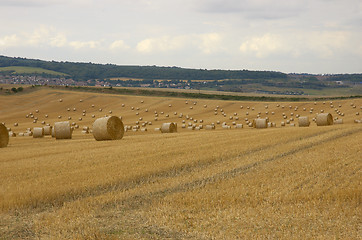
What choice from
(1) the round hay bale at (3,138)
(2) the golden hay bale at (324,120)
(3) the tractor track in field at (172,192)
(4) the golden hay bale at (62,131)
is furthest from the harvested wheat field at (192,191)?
(2) the golden hay bale at (324,120)

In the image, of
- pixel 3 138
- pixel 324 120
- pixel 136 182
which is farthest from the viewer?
pixel 324 120

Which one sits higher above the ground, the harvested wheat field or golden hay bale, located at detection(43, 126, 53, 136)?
the harvested wheat field

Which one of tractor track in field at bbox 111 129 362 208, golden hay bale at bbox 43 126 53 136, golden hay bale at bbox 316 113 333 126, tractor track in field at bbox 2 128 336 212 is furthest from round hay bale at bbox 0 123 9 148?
golden hay bale at bbox 316 113 333 126

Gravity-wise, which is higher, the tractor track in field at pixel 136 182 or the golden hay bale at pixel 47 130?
the tractor track in field at pixel 136 182

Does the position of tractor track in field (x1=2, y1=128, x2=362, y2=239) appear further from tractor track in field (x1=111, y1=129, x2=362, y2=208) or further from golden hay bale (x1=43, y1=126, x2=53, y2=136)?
golden hay bale (x1=43, y1=126, x2=53, y2=136)

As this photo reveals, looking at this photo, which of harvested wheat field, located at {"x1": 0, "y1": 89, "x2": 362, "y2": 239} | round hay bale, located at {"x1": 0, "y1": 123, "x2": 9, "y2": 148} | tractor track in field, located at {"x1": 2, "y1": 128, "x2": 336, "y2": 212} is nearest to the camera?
harvested wheat field, located at {"x1": 0, "y1": 89, "x2": 362, "y2": 239}

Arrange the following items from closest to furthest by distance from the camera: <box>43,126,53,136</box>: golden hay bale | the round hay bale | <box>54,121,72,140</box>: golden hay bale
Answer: the round hay bale, <box>54,121,72,140</box>: golden hay bale, <box>43,126,53,136</box>: golden hay bale

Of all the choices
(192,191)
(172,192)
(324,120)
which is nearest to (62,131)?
(324,120)

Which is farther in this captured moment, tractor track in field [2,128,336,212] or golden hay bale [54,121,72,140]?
golden hay bale [54,121,72,140]

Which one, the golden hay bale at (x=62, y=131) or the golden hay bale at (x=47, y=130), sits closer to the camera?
the golden hay bale at (x=62, y=131)

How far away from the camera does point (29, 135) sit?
43.3 metres

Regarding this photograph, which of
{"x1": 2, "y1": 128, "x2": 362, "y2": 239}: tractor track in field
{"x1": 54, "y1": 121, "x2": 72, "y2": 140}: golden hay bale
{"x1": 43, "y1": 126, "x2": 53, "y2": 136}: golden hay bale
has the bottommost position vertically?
{"x1": 43, "y1": 126, "x2": 53, "y2": 136}: golden hay bale

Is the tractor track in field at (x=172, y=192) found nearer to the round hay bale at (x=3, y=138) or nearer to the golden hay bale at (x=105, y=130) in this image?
the golden hay bale at (x=105, y=130)

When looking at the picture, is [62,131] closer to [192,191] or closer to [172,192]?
[172,192]
